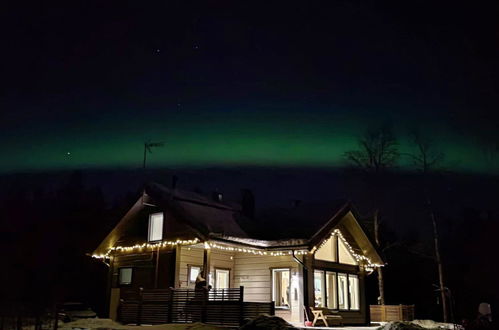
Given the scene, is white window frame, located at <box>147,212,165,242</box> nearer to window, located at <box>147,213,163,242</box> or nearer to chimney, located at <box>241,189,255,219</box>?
window, located at <box>147,213,163,242</box>

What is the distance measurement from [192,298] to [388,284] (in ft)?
74.9

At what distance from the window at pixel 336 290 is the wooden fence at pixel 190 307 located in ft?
15.1

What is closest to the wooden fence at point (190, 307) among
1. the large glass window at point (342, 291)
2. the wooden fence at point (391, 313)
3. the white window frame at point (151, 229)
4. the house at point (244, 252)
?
the house at point (244, 252)

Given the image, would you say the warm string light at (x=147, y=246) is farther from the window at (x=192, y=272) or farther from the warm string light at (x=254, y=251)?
the window at (x=192, y=272)

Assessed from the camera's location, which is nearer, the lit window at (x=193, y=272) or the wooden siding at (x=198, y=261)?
the wooden siding at (x=198, y=261)

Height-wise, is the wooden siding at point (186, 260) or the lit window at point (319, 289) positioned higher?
the wooden siding at point (186, 260)

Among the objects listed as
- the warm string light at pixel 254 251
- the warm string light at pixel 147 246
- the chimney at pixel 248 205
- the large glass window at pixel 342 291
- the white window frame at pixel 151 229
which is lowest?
the large glass window at pixel 342 291

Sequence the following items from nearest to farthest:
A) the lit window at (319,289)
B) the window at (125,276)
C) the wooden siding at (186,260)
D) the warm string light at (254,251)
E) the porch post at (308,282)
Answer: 1. the porch post at (308,282)
2. the warm string light at (254,251)
3. the wooden siding at (186,260)
4. the lit window at (319,289)
5. the window at (125,276)

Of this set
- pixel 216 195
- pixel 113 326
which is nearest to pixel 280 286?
pixel 216 195

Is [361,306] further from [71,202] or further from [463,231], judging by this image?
[71,202]

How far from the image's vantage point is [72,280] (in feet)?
109

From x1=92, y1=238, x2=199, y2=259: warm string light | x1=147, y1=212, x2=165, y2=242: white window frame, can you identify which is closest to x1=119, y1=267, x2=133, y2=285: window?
x1=92, y1=238, x2=199, y2=259: warm string light

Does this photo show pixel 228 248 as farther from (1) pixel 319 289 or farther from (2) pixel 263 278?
(1) pixel 319 289

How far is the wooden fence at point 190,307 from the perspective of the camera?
15.5m
